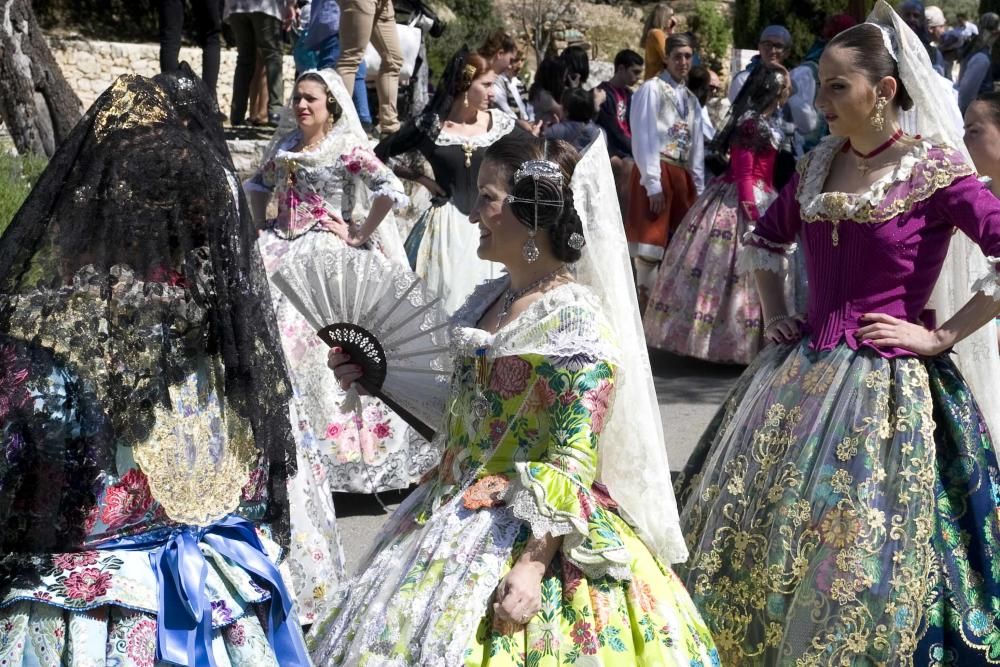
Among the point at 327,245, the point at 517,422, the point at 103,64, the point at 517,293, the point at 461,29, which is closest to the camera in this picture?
the point at 517,422

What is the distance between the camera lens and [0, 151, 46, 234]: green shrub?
651 centimetres

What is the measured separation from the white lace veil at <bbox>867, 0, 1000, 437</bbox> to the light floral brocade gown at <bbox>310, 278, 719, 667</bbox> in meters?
1.29

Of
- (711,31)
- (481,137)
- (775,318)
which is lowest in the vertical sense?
(775,318)

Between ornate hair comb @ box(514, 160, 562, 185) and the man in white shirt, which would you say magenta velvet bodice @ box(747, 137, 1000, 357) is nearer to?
ornate hair comb @ box(514, 160, 562, 185)

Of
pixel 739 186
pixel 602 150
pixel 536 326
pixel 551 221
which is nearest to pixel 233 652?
pixel 536 326

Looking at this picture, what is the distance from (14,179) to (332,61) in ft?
10.8

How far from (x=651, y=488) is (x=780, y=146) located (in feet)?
17.2

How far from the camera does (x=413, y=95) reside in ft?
39.0

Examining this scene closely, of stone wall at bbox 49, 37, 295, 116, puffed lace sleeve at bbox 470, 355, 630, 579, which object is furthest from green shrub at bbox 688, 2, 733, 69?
puffed lace sleeve at bbox 470, 355, 630, 579

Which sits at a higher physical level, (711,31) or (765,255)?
(711,31)

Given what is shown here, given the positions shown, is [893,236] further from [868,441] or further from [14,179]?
[14,179]

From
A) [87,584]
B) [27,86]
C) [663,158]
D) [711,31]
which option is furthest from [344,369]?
[711,31]

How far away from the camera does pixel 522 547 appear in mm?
2732

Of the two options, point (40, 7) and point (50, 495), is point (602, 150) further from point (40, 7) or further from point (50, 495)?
point (40, 7)
